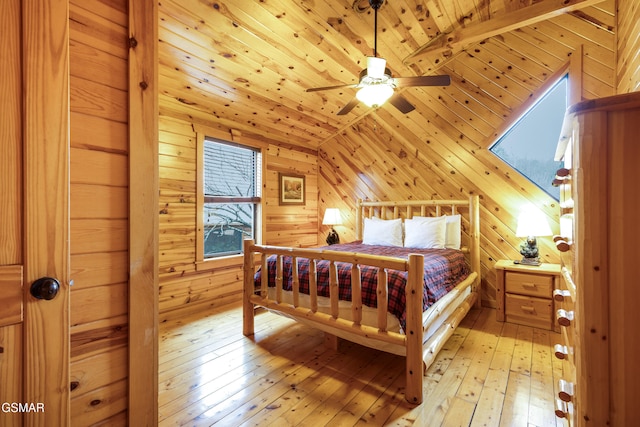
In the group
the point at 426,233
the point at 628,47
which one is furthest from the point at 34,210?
the point at 628,47

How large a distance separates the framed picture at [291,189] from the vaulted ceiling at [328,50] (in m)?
0.92

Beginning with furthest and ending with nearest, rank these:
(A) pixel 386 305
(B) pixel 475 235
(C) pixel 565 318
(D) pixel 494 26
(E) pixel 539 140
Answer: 1. (B) pixel 475 235
2. (E) pixel 539 140
3. (D) pixel 494 26
4. (A) pixel 386 305
5. (C) pixel 565 318

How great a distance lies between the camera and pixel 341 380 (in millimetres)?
1926

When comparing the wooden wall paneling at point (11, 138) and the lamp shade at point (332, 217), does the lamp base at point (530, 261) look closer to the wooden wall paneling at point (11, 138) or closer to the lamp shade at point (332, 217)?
the lamp shade at point (332, 217)

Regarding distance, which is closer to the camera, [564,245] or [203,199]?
[564,245]

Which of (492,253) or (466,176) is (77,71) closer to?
(466,176)

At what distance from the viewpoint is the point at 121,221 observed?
3.11 ft

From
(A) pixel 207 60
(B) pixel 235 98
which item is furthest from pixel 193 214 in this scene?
(A) pixel 207 60

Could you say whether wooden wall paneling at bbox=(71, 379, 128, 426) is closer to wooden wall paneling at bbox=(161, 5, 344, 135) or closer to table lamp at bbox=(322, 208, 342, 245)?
wooden wall paneling at bbox=(161, 5, 344, 135)

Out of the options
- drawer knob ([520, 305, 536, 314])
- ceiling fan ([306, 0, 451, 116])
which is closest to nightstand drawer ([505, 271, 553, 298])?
drawer knob ([520, 305, 536, 314])

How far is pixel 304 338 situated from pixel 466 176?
2.66 metres

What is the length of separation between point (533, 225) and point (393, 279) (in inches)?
74.0

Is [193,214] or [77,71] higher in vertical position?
[77,71]

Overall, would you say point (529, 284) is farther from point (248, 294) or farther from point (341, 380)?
point (248, 294)
